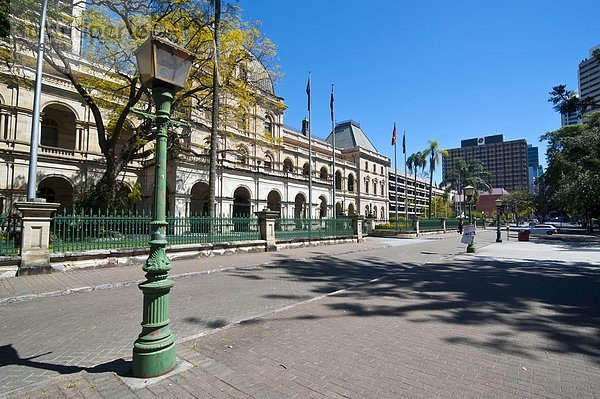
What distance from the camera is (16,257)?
8586mm

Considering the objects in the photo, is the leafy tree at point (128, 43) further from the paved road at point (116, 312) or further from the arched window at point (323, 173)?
the arched window at point (323, 173)

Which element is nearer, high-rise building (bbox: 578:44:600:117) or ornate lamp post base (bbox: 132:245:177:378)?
ornate lamp post base (bbox: 132:245:177:378)

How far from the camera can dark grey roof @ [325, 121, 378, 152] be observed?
6594 centimetres

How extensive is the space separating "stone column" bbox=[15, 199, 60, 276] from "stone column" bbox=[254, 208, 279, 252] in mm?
8495

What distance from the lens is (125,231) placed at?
35.9 ft

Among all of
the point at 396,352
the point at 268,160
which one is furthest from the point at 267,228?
the point at 268,160

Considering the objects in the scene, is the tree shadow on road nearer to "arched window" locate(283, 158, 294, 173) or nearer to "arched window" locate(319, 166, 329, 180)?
"arched window" locate(283, 158, 294, 173)

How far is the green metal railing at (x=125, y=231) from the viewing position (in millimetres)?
9672

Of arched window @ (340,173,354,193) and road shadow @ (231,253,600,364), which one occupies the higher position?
arched window @ (340,173,354,193)

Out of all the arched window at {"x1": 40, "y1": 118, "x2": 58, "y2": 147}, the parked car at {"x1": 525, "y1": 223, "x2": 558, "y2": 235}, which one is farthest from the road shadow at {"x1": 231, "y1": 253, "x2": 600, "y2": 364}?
the parked car at {"x1": 525, "y1": 223, "x2": 558, "y2": 235}

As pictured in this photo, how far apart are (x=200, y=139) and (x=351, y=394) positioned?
32002 mm

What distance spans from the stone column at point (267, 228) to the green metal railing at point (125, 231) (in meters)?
1.10

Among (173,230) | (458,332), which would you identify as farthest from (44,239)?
(458,332)

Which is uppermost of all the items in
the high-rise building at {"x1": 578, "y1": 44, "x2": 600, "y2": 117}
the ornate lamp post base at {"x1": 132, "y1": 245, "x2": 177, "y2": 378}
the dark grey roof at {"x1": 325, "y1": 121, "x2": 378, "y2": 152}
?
the dark grey roof at {"x1": 325, "y1": 121, "x2": 378, "y2": 152}
